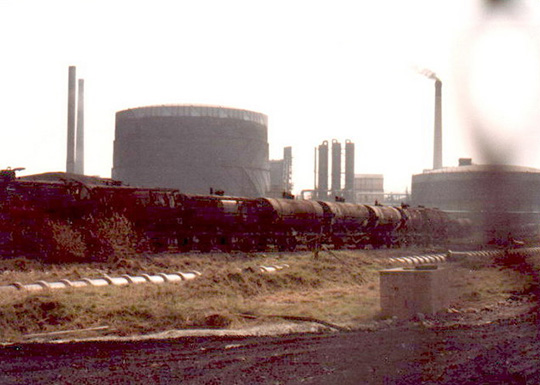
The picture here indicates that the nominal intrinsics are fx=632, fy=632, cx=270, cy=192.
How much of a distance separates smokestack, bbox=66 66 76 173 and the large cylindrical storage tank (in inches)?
327

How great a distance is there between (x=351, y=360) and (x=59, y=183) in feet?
61.8

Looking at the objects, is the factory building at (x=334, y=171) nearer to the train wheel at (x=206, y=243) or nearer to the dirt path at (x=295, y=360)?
the train wheel at (x=206, y=243)

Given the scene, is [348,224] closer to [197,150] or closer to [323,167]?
[197,150]

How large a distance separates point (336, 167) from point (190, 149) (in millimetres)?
27341

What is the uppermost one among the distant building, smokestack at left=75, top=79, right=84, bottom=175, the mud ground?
smokestack at left=75, top=79, right=84, bottom=175

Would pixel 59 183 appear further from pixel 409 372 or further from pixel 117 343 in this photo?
pixel 409 372

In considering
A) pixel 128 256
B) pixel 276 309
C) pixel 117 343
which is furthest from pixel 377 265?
pixel 117 343

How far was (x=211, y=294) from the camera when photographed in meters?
17.1

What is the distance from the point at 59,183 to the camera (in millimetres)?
25156

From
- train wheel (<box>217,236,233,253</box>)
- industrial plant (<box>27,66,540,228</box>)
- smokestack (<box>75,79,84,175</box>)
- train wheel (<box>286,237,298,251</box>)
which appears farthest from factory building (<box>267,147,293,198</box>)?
train wheel (<box>217,236,233,253</box>)

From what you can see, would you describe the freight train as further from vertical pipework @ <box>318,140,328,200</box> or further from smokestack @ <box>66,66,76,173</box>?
vertical pipework @ <box>318,140,328,200</box>

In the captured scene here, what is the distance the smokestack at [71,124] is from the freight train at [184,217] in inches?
1359

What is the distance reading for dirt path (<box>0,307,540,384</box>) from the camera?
26.5 feet

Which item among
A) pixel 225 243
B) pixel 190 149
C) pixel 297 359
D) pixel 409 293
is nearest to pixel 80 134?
pixel 190 149
